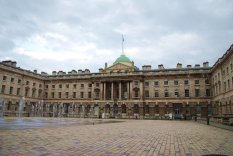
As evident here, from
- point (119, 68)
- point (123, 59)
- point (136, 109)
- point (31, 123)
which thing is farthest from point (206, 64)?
point (31, 123)

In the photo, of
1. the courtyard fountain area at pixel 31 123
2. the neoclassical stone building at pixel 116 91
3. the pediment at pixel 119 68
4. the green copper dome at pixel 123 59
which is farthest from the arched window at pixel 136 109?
the courtyard fountain area at pixel 31 123

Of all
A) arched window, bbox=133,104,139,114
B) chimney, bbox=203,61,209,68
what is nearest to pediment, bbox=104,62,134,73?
arched window, bbox=133,104,139,114

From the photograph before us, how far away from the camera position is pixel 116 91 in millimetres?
65875

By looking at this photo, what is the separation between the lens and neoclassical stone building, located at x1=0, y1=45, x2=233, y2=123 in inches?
2276

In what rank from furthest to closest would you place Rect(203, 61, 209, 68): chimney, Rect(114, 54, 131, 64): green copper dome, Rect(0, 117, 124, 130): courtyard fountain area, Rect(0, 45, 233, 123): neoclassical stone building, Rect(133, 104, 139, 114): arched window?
Rect(114, 54, 131, 64): green copper dome
Rect(133, 104, 139, 114): arched window
Rect(203, 61, 209, 68): chimney
Rect(0, 45, 233, 123): neoclassical stone building
Rect(0, 117, 124, 130): courtyard fountain area

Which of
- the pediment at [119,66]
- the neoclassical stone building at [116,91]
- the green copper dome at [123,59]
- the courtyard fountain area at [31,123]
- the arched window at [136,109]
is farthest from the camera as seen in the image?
the green copper dome at [123,59]

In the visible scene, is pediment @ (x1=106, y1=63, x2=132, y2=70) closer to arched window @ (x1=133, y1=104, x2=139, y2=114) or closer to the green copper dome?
the green copper dome

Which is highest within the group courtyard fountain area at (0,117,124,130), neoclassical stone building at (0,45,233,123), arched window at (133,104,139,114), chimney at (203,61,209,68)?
chimney at (203,61,209,68)

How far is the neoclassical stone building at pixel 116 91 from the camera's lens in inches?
2276

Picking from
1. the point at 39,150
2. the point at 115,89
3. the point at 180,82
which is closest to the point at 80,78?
the point at 115,89

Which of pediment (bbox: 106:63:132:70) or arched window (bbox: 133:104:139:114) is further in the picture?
pediment (bbox: 106:63:132:70)

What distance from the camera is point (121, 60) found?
72.7 metres

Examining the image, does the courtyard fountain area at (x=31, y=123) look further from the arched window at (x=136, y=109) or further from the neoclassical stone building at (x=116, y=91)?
the arched window at (x=136, y=109)

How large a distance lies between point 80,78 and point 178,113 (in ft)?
104
